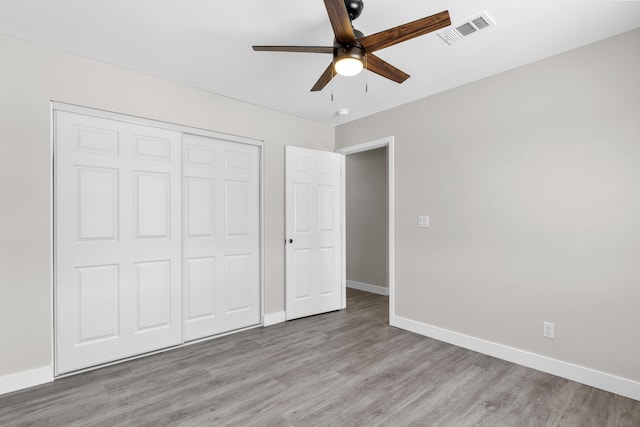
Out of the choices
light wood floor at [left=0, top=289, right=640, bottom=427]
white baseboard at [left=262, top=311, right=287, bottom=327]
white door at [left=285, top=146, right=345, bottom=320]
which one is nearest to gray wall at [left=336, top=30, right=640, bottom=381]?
light wood floor at [left=0, top=289, right=640, bottom=427]

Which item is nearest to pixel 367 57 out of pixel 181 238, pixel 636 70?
pixel 636 70

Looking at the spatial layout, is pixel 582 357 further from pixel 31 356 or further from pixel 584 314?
pixel 31 356

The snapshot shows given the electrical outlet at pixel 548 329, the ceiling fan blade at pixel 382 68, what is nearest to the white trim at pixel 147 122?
the ceiling fan blade at pixel 382 68

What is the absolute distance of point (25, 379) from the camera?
2.37 metres

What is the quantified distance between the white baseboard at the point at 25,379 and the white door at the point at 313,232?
2.26 metres

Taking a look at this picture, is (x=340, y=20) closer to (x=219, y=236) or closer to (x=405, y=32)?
(x=405, y=32)

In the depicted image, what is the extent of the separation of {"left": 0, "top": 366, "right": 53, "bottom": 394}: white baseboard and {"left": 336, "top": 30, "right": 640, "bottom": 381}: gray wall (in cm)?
335

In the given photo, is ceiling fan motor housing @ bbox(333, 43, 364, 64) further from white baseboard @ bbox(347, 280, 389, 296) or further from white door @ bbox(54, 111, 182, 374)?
white baseboard @ bbox(347, 280, 389, 296)

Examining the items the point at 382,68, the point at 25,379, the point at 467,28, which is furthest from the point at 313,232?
the point at 25,379

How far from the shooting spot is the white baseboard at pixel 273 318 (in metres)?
3.76

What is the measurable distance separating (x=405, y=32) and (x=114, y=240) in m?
2.80

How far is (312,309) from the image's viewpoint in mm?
4117

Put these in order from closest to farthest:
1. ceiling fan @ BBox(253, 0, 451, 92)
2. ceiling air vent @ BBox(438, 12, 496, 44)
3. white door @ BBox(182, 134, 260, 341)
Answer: ceiling fan @ BBox(253, 0, 451, 92) → ceiling air vent @ BBox(438, 12, 496, 44) → white door @ BBox(182, 134, 260, 341)

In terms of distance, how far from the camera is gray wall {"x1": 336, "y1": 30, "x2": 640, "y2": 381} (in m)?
2.33
